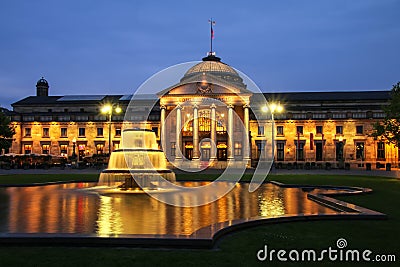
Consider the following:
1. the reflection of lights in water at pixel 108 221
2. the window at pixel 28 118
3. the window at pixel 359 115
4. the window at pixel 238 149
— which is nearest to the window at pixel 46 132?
the window at pixel 28 118

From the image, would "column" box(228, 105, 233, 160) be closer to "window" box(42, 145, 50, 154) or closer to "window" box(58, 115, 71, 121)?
"window" box(58, 115, 71, 121)

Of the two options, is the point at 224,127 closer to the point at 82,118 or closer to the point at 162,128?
the point at 162,128

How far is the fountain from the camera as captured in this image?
21781mm

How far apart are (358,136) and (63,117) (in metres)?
52.3

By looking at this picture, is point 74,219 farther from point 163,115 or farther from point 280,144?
point 280,144

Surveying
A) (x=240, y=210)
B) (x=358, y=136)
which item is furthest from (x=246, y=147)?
(x=240, y=210)

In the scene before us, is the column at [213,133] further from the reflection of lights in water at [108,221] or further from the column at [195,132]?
the reflection of lights in water at [108,221]

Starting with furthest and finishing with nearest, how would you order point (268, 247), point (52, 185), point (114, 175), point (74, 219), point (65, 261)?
point (52, 185), point (114, 175), point (74, 219), point (268, 247), point (65, 261)

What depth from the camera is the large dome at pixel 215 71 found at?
7550cm

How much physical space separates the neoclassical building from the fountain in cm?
3969

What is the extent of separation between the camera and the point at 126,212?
42.7 feet

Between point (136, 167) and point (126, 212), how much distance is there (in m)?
10.1

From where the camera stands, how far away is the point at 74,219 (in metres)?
11.6

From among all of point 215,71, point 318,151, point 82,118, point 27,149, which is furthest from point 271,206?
point 27,149
